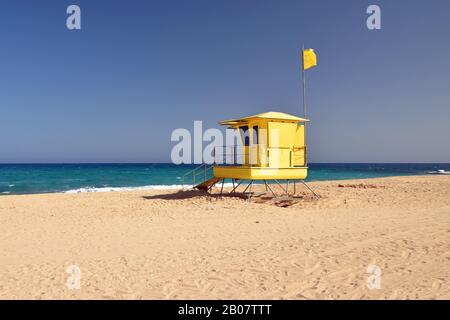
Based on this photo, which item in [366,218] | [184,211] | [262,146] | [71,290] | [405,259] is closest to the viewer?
[71,290]

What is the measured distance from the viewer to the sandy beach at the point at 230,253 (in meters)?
5.89

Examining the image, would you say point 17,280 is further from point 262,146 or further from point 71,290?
point 262,146

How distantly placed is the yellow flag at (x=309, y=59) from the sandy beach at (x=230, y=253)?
806cm

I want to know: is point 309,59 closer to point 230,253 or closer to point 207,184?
point 207,184

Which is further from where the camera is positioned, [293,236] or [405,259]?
[293,236]

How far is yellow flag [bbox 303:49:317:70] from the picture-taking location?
60.6ft

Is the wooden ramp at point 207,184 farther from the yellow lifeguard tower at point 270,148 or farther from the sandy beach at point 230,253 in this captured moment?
the sandy beach at point 230,253

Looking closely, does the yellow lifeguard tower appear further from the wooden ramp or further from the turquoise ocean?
the turquoise ocean

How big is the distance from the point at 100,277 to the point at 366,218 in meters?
9.51

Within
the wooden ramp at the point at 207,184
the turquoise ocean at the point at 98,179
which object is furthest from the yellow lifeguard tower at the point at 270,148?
the turquoise ocean at the point at 98,179

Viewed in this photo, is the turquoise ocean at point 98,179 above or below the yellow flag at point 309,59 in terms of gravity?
below

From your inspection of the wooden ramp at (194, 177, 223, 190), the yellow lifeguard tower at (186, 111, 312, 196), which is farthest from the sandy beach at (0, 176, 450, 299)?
the wooden ramp at (194, 177, 223, 190)

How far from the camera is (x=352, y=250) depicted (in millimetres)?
8164
